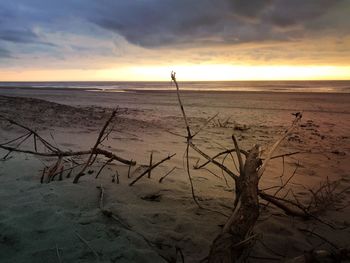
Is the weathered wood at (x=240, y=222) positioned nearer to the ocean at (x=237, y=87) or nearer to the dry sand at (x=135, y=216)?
the dry sand at (x=135, y=216)

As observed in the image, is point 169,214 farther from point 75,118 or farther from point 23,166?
point 75,118

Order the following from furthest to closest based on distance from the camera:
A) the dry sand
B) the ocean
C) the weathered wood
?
the ocean < the dry sand < the weathered wood

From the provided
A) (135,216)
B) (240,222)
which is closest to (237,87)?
(135,216)

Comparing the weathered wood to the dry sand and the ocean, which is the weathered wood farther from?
the ocean

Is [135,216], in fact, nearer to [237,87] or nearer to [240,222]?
[240,222]

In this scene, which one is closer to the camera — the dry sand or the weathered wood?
the weathered wood

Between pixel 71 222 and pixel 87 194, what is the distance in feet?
1.83

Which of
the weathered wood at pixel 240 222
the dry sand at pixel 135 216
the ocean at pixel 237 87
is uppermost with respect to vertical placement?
the weathered wood at pixel 240 222

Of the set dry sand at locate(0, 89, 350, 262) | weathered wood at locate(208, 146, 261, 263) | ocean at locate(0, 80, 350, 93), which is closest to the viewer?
weathered wood at locate(208, 146, 261, 263)

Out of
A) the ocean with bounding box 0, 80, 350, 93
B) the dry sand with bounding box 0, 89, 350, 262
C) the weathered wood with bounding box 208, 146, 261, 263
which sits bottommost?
the ocean with bounding box 0, 80, 350, 93

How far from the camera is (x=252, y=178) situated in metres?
2.57

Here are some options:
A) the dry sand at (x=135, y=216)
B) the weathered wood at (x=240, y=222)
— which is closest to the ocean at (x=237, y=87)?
the dry sand at (x=135, y=216)

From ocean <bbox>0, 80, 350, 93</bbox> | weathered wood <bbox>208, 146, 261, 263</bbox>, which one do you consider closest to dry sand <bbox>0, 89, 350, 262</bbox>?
weathered wood <bbox>208, 146, 261, 263</bbox>

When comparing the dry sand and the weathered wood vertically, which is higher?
the weathered wood
